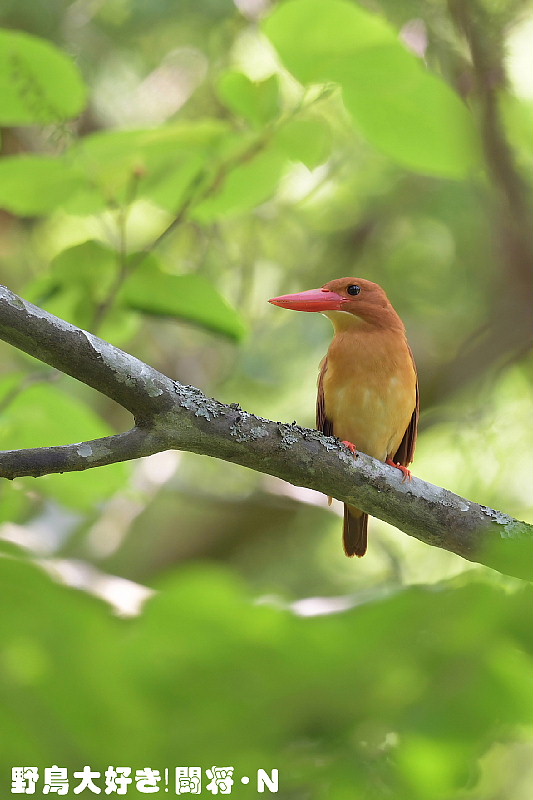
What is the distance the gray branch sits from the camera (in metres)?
1.53

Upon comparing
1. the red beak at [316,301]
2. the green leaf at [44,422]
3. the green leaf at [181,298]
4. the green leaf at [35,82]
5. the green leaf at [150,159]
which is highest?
the green leaf at [35,82]

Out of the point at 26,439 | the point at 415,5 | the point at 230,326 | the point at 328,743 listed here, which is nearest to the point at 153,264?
the point at 230,326

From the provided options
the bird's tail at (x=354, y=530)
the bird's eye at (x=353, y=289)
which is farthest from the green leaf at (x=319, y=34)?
the bird's tail at (x=354, y=530)

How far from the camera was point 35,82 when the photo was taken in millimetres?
1938

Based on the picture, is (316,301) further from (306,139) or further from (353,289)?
(306,139)

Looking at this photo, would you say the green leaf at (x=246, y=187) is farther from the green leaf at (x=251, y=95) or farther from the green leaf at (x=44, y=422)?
the green leaf at (x=44, y=422)

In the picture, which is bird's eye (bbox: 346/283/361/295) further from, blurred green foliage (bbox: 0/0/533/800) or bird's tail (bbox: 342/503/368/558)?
bird's tail (bbox: 342/503/368/558)

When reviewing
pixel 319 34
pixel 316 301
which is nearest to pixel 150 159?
pixel 319 34

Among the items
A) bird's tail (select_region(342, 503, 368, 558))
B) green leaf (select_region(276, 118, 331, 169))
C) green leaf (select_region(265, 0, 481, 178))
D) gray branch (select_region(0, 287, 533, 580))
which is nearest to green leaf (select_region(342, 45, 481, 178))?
green leaf (select_region(265, 0, 481, 178))

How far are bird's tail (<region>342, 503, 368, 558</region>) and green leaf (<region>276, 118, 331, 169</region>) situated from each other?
1.43 meters

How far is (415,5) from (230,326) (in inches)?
61.4

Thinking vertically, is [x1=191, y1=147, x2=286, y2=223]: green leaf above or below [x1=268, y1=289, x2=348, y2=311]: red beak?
above

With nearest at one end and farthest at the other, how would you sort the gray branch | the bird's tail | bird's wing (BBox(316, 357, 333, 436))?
the gray branch, bird's wing (BBox(316, 357, 333, 436)), the bird's tail

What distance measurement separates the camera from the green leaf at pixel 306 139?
211cm
